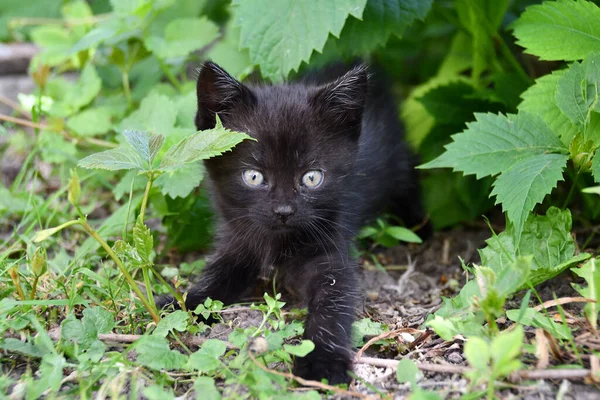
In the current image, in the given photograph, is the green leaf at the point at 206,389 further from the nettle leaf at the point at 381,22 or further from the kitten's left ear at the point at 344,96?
the nettle leaf at the point at 381,22

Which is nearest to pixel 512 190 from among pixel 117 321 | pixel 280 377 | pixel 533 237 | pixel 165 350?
pixel 533 237

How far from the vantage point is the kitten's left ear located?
275cm

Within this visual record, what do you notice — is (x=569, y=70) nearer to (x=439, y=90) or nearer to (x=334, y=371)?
(x=439, y=90)

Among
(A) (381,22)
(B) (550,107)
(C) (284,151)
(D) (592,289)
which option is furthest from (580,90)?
(C) (284,151)

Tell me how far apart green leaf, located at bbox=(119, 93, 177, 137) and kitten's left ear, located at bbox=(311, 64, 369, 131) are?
2.85 ft

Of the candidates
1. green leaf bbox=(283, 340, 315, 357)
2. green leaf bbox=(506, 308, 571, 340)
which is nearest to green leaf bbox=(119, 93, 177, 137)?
green leaf bbox=(283, 340, 315, 357)

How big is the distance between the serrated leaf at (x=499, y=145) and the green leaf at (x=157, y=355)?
1.35 m

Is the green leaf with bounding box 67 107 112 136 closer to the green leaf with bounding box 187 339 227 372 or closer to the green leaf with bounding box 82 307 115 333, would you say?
the green leaf with bounding box 82 307 115 333

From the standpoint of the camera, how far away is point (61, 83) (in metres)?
4.19

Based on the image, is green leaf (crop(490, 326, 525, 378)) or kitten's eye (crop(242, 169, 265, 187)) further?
kitten's eye (crop(242, 169, 265, 187))

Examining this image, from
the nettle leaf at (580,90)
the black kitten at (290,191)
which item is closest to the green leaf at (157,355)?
the black kitten at (290,191)

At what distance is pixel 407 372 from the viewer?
6.63 ft

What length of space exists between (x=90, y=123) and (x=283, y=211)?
178 centimetres

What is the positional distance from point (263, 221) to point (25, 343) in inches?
40.3
